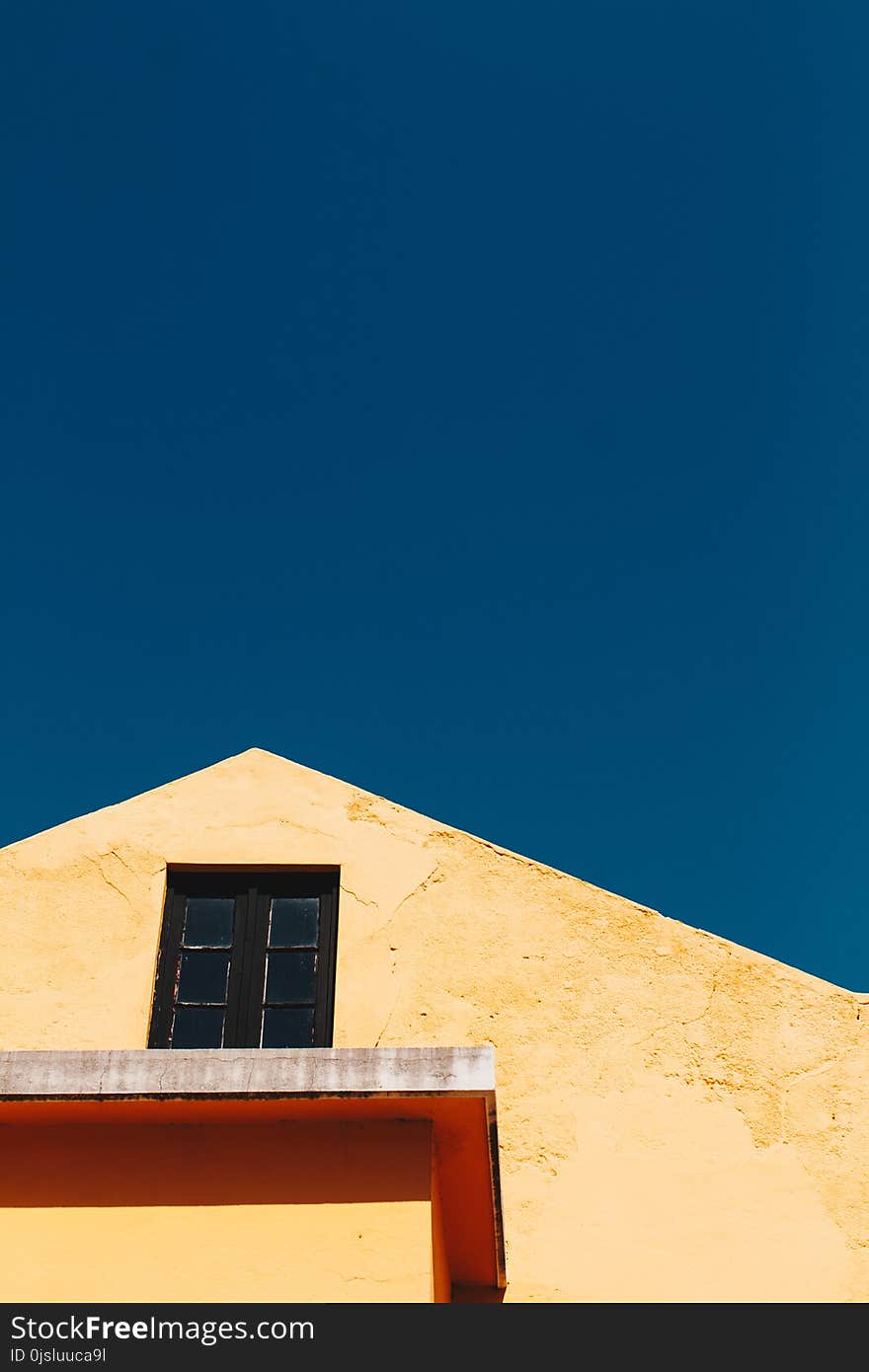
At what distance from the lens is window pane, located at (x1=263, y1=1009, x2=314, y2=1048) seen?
6254 millimetres

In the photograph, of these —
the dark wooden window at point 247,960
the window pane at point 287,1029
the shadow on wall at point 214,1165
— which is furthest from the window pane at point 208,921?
the shadow on wall at point 214,1165

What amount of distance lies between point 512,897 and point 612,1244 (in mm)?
1930

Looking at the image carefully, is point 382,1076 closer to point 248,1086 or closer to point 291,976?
point 248,1086

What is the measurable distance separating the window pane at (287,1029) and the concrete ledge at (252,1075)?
6.57ft

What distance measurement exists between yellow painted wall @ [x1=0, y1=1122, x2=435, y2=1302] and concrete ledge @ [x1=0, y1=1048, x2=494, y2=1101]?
249 millimetres

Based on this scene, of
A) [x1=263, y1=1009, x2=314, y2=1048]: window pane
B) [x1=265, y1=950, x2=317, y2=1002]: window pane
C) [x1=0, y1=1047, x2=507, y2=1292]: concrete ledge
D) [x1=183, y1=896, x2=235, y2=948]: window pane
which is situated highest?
[x1=183, y1=896, x2=235, y2=948]: window pane

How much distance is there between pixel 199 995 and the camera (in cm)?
642

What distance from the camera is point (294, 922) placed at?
679 cm

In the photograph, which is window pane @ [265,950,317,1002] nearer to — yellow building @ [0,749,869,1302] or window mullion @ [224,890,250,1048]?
yellow building @ [0,749,869,1302]

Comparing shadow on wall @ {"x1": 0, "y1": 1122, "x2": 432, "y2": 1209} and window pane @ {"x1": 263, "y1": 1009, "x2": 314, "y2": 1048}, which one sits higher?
window pane @ {"x1": 263, "y1": 1009, "x2": 314, "y2": 1048}

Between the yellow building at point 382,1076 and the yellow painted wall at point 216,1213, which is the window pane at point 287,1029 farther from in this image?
the yellow painted wall at point 216,1213

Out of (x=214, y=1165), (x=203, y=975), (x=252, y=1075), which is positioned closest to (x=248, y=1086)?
(x=252, y=1075)

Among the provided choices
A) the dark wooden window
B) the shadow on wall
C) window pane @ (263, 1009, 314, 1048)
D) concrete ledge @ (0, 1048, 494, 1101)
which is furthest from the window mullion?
concrete ledge @ (0, 1048, 494, 1101)
